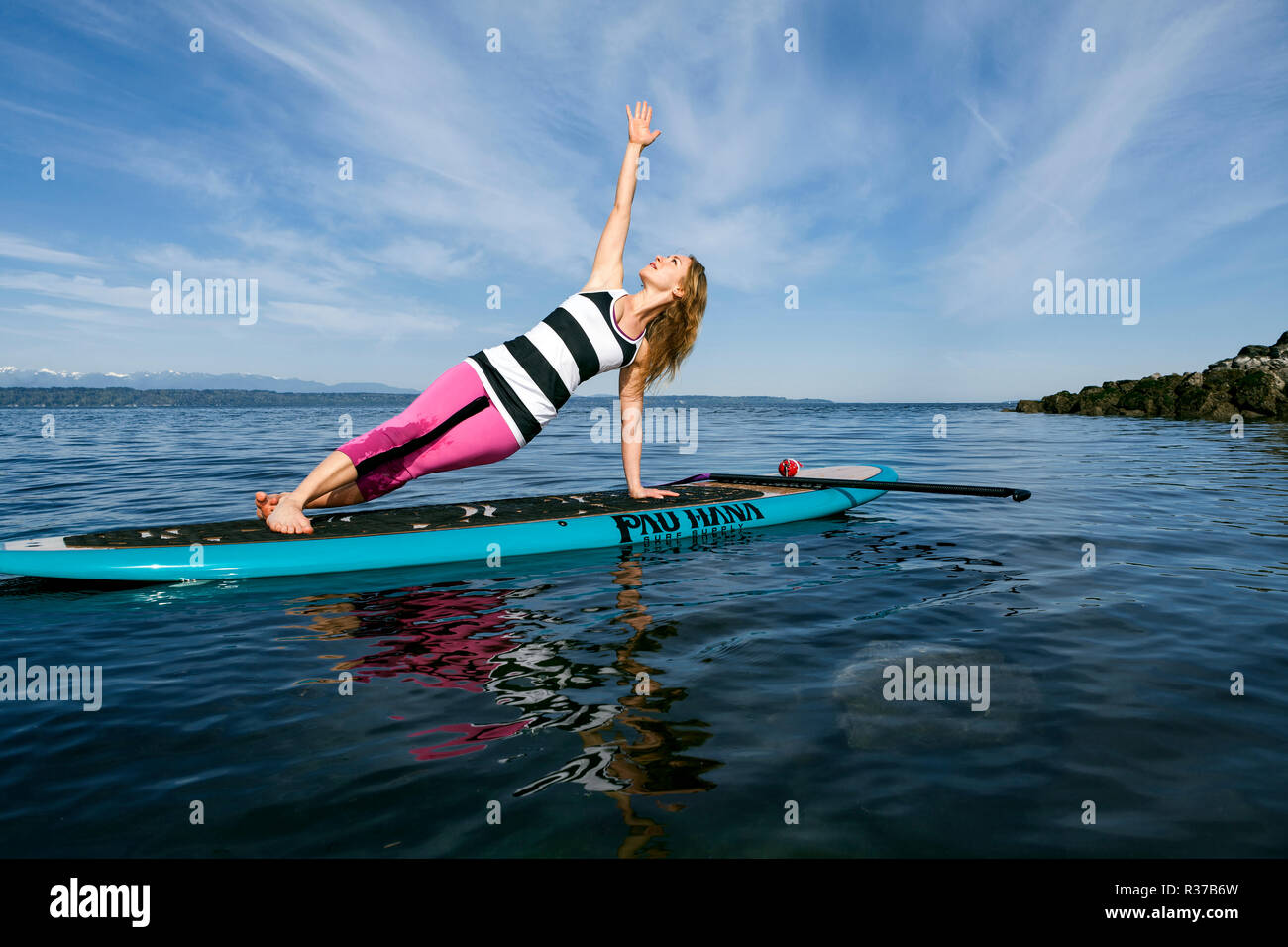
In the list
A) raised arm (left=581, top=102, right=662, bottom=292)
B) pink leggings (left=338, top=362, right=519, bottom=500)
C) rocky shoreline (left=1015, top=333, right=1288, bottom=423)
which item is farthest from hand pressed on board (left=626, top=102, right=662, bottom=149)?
rocky shoreline (left=1015, top=333, right=1288, bottom=423)

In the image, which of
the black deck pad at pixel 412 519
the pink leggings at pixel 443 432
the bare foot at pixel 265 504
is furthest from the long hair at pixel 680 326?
the bare foot at pixel 265 504

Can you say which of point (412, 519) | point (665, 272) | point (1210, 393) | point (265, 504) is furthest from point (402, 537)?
A: point (1210, 393)

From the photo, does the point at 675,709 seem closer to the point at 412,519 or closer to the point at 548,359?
the point at 548,359

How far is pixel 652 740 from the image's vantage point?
3109 millimetres

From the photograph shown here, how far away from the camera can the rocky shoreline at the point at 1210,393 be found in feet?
108

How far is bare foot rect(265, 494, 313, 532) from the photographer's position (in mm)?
5777

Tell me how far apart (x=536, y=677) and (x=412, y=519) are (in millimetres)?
3520

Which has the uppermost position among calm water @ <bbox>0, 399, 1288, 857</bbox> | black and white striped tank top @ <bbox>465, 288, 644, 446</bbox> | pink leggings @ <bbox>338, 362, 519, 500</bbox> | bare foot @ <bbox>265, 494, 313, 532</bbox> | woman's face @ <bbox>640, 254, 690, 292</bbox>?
woman's face @ <bbox>640, 254, 690, 292</bbox>

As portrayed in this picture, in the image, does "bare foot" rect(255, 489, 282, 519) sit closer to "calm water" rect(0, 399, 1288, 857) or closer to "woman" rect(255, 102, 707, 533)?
"calm water" rect(0, 399, 1288, 857)

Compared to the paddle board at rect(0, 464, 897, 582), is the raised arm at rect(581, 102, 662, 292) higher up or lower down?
higher up

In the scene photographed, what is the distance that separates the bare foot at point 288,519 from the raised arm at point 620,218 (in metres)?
3.06

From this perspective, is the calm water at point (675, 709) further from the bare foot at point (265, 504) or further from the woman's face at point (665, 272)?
the woman's face at point (665, 272)
